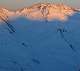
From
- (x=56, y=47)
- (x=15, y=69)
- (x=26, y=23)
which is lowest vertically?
(x=15, y=69)

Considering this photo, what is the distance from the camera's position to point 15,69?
165m

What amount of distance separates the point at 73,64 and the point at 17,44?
1739 inches

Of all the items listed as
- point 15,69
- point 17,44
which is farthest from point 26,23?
point 15,69

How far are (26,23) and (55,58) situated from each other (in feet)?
98.9

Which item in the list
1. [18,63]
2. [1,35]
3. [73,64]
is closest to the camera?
[73,64]

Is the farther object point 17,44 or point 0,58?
point 17,44

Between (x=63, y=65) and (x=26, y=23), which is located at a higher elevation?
(x=26, y=23)

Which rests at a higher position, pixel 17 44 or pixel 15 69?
pixel 17 44

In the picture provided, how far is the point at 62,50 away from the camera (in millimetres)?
186000

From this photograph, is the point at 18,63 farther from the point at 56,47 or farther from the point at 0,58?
the point at 56,47

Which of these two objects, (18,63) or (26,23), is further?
(26,23)

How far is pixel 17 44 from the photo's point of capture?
197125 mm

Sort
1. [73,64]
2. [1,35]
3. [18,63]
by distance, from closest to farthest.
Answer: [73,64]
[18,63]
[1,35]

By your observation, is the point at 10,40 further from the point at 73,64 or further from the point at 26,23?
the point at 73,64
